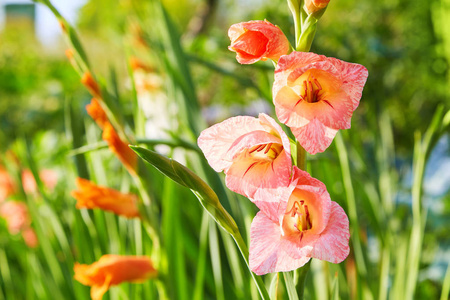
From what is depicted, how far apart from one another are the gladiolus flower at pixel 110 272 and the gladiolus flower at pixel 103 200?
0.05 meters

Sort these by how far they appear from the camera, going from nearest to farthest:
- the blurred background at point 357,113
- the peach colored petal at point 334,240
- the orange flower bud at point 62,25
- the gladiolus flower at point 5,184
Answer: the peach colored petal at point 334,240 → the orange flower bud at point 62,25 → the blurred background at point 357,113 → the gladiolus flower at point 5,184

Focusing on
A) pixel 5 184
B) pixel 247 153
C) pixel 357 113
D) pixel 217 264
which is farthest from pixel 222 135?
pixel 357 113

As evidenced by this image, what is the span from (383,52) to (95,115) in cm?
97

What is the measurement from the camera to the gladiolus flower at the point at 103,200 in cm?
44

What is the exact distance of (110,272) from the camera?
1.43 ft

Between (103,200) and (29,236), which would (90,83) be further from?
(29,236)

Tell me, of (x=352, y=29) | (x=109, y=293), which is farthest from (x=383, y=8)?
(x=109, y=293)

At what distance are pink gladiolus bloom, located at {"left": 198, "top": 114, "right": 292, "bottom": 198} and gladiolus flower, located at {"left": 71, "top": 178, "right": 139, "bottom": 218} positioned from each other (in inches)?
8.9

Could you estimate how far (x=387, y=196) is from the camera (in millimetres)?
810

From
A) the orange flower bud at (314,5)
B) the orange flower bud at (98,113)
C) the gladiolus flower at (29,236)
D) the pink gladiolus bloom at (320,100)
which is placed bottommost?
the gladiolus flower at (29,236)

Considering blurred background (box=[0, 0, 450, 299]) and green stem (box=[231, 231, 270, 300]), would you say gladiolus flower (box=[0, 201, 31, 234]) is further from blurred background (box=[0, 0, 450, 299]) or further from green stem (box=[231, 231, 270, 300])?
green stem (box=[231, 231, 270, 300])

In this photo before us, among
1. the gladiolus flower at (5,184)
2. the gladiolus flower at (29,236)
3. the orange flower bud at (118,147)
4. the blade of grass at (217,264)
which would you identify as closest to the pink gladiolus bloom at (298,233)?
the orange flower bud at (118,147)

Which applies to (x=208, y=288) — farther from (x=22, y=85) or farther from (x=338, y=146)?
(x=22, y=85)

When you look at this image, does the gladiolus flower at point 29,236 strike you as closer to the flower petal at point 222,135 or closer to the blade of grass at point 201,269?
the blade of grass at point 201,269
